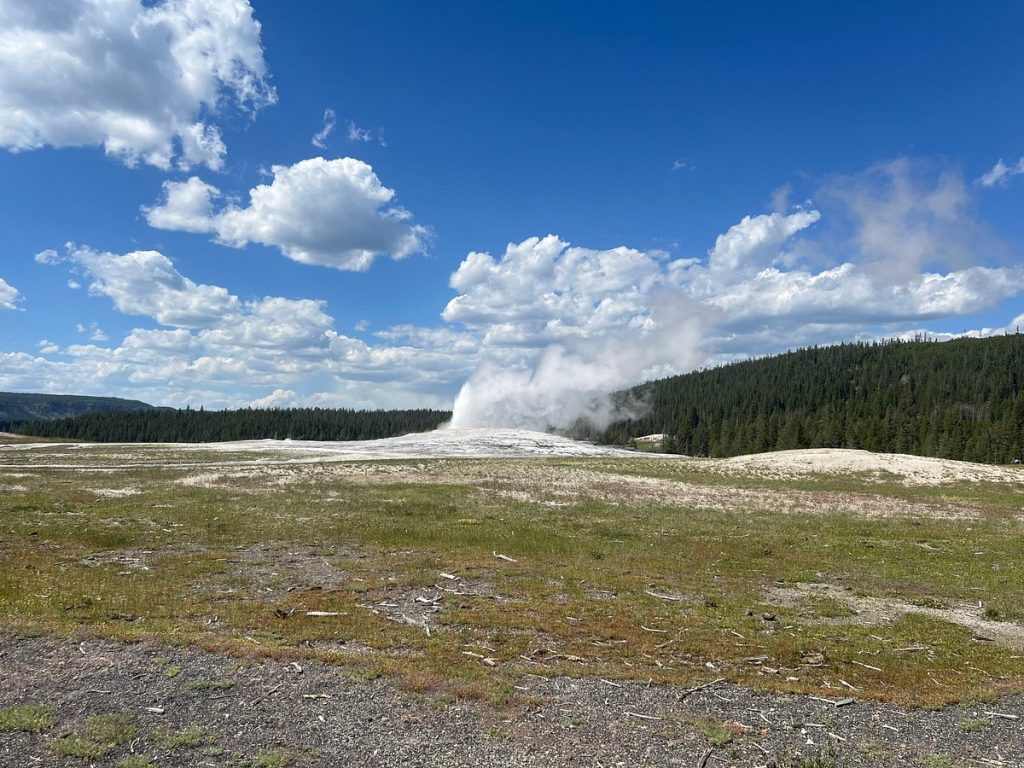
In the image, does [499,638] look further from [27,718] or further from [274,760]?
[27,718]

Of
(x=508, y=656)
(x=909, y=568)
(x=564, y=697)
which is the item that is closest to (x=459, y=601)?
(x=508, y=656)

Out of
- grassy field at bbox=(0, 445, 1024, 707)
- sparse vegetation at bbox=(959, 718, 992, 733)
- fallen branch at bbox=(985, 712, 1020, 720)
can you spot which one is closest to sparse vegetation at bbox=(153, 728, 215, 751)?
grassy field at bbox=(0, 445, 1024, 707)

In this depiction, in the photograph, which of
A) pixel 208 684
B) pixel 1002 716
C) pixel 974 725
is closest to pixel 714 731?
pixel 974 725

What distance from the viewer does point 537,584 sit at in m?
21.9

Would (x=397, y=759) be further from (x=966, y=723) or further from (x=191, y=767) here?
(x=966, y=723)

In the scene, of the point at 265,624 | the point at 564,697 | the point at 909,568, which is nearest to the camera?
the point at 564,697

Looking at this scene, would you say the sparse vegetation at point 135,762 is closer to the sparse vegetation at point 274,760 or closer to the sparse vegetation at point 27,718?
the sparse vegetation at point 274,760

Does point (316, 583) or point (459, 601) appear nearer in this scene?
point (459, 601)

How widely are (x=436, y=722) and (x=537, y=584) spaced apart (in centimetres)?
1143

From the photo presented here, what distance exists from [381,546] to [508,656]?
600 inches

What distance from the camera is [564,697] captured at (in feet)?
39.7

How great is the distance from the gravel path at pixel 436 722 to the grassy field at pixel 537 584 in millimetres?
816

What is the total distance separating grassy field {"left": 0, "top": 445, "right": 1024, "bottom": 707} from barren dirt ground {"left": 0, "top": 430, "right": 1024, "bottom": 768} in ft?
0.44

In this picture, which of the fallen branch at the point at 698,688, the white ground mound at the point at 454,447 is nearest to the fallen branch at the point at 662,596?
the fallen branch at the point at 698,688
